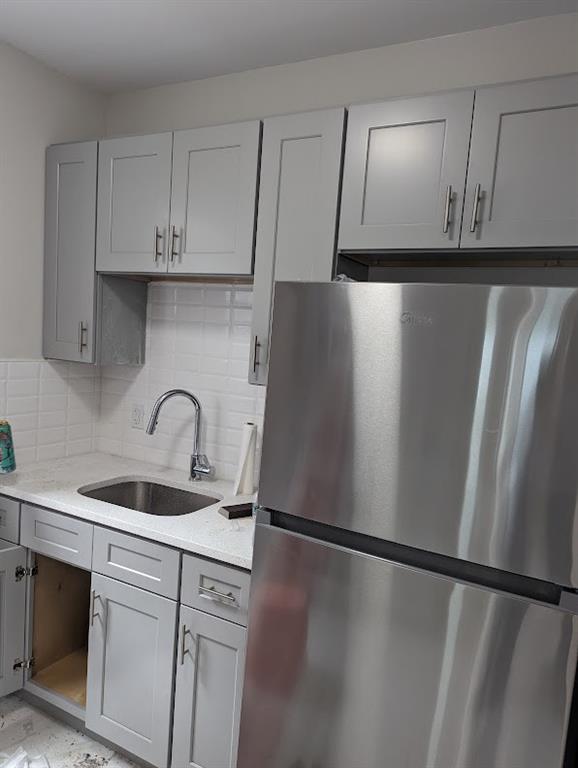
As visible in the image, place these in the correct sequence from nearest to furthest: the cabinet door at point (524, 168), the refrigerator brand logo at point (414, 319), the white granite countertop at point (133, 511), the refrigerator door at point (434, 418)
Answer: the refrigerator door at point (434, 418) < the refrigerator brand logo at point (414, 319) < the cabinet door at point (524, 168) < the white granite countertop at point (133, 511)

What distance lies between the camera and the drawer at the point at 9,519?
6.91ft

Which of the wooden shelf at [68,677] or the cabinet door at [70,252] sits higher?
the cabinet door at [70,252]

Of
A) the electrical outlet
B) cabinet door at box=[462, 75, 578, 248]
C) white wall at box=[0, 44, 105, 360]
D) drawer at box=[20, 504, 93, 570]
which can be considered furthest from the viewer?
the electrical outlet

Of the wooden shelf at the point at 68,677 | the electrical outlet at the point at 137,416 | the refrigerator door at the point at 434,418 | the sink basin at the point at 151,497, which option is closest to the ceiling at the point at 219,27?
the refrigerator door at the point at 434,418

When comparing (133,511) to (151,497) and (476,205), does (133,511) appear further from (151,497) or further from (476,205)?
(476,205)

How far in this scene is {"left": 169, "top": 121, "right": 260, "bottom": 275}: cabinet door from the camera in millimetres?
1948

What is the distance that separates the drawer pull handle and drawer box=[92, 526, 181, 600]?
0.11 meters

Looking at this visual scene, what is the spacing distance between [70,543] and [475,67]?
2.16 metres

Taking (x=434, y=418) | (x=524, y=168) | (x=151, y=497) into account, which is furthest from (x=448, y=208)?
(x=151, y=497)

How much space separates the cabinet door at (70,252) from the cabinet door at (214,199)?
0.45 meters

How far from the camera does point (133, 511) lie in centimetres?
193

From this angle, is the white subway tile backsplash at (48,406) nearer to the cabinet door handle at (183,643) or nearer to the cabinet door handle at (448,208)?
the cabinet door handle at (183,643)

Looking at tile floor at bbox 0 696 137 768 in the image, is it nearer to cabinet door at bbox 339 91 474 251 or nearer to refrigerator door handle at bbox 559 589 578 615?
refrigerator door handle at bbox 559 589 578 615

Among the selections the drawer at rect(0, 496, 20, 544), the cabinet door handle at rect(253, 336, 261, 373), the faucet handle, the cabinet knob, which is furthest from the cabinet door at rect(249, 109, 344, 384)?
the drawer at rect(0, 496, 20, 544)
